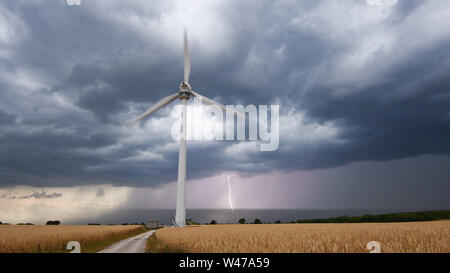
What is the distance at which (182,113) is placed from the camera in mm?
64875

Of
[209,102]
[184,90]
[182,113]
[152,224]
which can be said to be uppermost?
[184,90]

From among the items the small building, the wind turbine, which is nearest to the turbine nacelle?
the wind turbine

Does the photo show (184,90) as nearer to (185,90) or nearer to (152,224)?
(185,90)

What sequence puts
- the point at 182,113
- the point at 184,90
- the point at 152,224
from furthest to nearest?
the point at 152,224 → the point at 184,90 → the point at 182,113

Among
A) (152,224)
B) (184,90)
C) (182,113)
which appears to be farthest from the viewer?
(152,224)

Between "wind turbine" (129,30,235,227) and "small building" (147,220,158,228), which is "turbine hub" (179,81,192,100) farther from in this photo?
"small building" (147,220,158,228)

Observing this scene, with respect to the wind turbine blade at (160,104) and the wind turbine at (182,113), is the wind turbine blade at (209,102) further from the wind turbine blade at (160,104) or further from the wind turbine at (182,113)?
the wind turbine blade at (160,104)

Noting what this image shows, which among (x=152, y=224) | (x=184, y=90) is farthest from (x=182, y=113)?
(x=152, y=224)

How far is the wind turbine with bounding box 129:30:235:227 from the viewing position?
62.2 meters

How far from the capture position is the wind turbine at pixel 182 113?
62156 mm

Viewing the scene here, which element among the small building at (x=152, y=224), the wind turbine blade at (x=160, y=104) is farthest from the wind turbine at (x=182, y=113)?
the small building at (x=152, y=224)

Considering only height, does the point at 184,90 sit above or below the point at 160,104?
above
